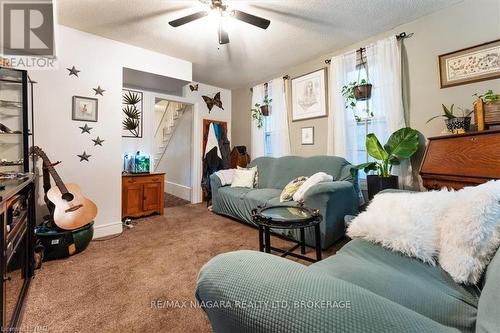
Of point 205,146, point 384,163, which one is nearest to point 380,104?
point 384,163

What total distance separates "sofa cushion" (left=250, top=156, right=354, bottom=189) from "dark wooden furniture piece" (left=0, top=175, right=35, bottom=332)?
8.89 feet

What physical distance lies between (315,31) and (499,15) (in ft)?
5.30

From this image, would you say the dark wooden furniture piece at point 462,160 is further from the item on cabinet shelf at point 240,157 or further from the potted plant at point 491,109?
the item on cabinet shelf at point 240,157

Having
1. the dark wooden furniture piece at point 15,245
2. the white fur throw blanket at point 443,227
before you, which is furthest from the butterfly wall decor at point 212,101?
the white fur throw blanket at point 443,227

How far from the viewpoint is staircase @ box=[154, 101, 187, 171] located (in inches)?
205

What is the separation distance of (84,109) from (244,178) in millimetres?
2325

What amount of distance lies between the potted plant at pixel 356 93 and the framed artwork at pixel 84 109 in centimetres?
321

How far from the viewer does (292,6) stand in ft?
7.27

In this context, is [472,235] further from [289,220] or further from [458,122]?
[458,122]

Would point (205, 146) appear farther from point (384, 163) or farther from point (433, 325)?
point (433, 325)

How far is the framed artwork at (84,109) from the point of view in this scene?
8.58 ft

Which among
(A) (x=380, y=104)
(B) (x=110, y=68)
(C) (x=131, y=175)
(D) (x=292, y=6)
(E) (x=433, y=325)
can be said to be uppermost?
(D) (x=292, y=6)

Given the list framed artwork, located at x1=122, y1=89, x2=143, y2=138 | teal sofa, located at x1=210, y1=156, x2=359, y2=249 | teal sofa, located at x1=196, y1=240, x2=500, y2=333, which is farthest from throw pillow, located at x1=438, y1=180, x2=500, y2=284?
framed artwork, located at x1=122, y1=89, x2=143, y2=138

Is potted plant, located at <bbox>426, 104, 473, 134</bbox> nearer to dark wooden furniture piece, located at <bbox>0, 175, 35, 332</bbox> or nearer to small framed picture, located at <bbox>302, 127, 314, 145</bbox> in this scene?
small framed picture, located at <bbox>302, 127, 314, 145</bbox>
